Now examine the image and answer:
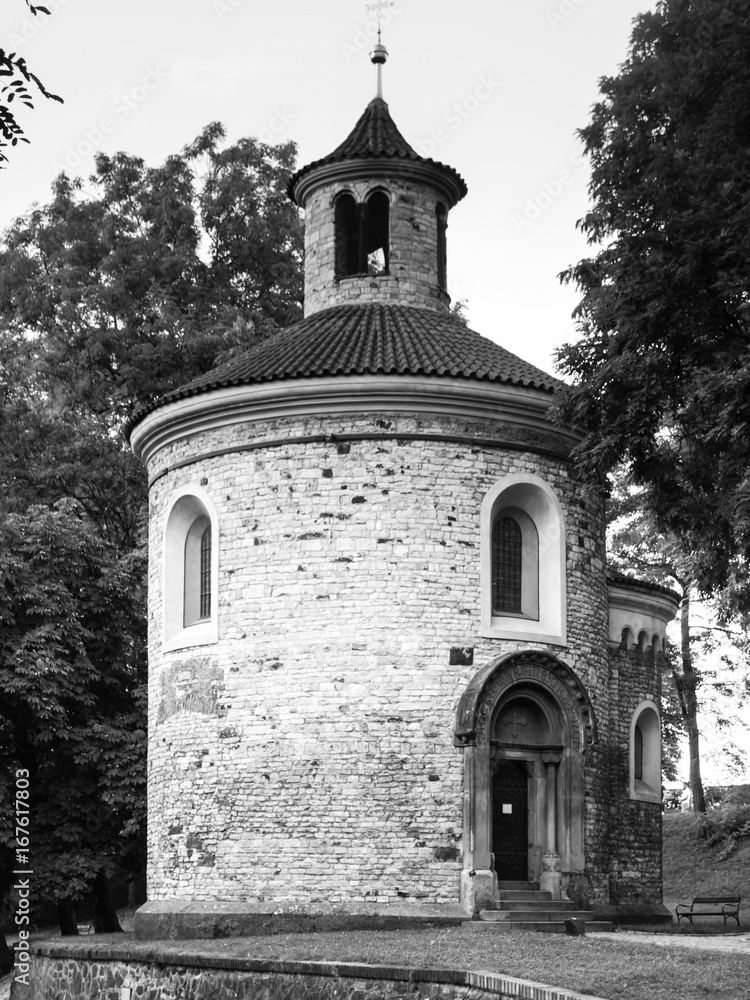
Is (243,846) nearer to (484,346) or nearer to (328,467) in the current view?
(328,467)

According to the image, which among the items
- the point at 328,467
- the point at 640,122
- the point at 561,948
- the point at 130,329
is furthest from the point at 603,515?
the point at 130,329

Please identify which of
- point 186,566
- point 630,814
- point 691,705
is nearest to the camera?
point 186,566

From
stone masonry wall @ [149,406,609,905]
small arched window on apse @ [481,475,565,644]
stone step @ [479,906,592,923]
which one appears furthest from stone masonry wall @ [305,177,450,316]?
stone step @ [479,906,592,923]

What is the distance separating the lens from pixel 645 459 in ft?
61.3

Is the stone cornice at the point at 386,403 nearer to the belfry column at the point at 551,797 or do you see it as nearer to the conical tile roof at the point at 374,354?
the conical tile roof at the point at 374,354

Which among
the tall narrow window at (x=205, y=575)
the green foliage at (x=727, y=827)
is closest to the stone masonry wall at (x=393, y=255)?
the tall narrow window at (x=205, y=575)

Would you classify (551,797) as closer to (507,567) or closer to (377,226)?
(507,567)

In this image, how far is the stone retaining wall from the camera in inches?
558

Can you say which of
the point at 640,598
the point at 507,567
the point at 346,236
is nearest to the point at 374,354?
the point at 507,567

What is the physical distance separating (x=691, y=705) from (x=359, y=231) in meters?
18.9

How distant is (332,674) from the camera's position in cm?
2105

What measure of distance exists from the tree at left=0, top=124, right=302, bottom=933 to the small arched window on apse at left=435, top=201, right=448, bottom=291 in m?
→ 6.51

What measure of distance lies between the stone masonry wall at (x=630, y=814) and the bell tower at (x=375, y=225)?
23.0 ft

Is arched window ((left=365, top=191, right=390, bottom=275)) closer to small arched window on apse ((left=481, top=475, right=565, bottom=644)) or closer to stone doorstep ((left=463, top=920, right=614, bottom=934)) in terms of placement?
small arched window on apse ((left=481, top=475, right=565, bottom=644))
